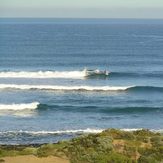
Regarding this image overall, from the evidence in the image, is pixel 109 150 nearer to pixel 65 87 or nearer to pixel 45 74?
pixel 65 87

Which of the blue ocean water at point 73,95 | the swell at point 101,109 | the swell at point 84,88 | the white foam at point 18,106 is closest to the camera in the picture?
the blue ocean water at point 73,95

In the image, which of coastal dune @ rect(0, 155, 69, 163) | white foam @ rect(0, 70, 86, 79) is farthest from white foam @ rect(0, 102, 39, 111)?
coastal dune @ rect(0, 155, 69, 163)

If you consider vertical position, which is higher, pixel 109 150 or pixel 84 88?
pixel 109 150

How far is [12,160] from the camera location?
24.2m

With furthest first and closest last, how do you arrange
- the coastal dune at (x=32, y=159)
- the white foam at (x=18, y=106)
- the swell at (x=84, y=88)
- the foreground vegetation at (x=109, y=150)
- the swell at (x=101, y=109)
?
the swell at (x=84, y=88)
the white foam at (x=18, y=106)
the swell at (x=101, y=109)
the coastal dune at (x=32, y=159)
the foreground vegetation at (x=109, y=150)

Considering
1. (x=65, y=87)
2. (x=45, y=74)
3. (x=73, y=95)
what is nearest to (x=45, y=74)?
(x=45, y=74)

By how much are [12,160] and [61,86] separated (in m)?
35.0

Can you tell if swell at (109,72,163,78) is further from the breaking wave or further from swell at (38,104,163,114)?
swell at (38,104,163,114)

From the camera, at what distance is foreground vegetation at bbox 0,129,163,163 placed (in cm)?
2375

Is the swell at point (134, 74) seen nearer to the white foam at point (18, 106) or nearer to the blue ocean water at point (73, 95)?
the blue ocean water at point (73, 95)

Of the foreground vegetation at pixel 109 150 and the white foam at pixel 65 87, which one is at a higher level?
the foreground vegetation at pixel 109 150

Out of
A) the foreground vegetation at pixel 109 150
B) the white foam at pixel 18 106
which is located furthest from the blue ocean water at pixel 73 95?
the foreground vegetation at pixel 109 150

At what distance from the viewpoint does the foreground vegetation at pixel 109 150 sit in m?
23.8

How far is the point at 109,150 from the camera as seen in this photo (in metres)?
24.7
